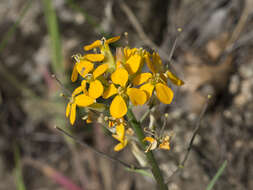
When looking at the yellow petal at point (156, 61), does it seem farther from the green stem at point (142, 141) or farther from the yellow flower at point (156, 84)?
the green stem at point (142, 141)

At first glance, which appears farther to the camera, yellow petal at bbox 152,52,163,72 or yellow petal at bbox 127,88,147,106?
yellow petal at bbox 152,52,163,72

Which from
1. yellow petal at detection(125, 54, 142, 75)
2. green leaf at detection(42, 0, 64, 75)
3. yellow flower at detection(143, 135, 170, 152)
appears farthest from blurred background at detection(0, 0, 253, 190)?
yellow petal at detection(125, 54, 142, 75)

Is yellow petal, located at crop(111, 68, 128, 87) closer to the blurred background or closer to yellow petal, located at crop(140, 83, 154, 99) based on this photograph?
yellow petal, located at crop(140, 83, 154, 99)

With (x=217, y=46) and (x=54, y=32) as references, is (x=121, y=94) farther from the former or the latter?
(x=217, y=46)

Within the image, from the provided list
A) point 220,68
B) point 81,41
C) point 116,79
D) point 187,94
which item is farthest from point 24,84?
point 116,79

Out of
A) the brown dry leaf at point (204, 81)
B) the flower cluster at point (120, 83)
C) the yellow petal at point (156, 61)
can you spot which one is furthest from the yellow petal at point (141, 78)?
the brown dry leaf at point (204, 81)

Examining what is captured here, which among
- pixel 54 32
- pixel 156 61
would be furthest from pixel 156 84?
pixel 54 32

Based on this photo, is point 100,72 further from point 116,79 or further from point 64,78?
point 64,78
